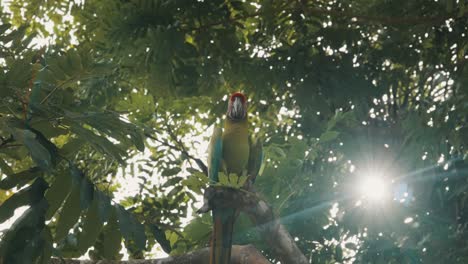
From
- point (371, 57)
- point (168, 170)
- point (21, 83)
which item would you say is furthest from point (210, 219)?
point (21, 83)

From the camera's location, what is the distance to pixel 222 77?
4789 mm

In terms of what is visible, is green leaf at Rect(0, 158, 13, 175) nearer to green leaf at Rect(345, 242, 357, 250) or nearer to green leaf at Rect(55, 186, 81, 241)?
green leaf at Rect(55, 186, 81, 241)

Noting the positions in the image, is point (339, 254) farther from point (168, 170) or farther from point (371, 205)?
point (168, 170)

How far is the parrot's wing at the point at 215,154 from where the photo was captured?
4.13 meters

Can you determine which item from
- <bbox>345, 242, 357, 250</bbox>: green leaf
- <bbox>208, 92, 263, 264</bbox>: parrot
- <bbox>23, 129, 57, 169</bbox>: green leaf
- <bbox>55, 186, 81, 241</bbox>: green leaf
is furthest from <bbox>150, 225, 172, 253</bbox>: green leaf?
<bbox>345, 242, 357, 250</bbox>: green leaf

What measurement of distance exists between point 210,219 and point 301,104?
1.19m

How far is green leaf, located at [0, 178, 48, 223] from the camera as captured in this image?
2004 mm

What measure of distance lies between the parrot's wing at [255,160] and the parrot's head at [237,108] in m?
Answer: 0.26

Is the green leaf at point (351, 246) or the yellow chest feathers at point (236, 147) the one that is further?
the green leaf at point (351, 246)

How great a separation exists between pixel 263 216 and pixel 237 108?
4.59 ft

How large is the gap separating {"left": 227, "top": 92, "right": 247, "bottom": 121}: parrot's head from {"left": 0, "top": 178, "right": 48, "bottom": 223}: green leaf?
247 cm

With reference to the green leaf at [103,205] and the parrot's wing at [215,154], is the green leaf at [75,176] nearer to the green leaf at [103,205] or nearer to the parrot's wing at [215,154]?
the green leaf at [103,205]

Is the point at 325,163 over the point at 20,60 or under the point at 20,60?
over

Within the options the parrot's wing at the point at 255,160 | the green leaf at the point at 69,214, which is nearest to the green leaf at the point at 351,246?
the parrot's wing at the point at 255,160
